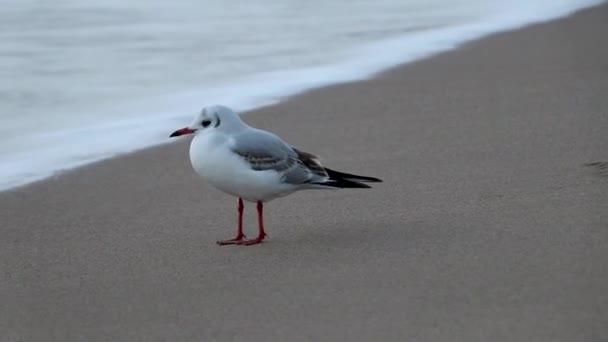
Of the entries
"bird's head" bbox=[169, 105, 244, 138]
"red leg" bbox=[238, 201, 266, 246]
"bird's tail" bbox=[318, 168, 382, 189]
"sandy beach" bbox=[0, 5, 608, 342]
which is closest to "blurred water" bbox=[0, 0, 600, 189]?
"sandy beach" bbox=[0, 5, 608, 342]

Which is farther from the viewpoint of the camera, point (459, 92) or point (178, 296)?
point (459, 92)

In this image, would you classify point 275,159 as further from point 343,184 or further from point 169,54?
point 169,54

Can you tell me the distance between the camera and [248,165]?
4.91m

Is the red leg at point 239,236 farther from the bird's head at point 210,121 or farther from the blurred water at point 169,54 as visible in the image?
the blurred water at point 169,54

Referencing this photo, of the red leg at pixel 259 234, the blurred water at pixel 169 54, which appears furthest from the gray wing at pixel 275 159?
the blurred water at pixel 169 54

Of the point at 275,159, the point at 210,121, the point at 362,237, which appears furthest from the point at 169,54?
the point at 362,237

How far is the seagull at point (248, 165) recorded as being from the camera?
4.89m

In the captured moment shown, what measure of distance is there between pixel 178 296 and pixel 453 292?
1.00 m

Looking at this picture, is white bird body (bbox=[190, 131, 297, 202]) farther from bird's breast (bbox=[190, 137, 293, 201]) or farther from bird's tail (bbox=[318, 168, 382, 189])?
bird's tail (bbox=[318, 168, 382, 189])

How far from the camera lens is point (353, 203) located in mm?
5449

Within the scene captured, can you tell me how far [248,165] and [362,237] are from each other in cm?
58

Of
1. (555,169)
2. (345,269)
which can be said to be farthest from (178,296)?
(555,169)

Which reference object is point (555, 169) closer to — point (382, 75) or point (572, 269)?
point (572, 269)

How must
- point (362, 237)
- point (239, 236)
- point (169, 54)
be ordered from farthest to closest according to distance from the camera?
point (169, 54)
point (239, 236)
point (362, 237)
